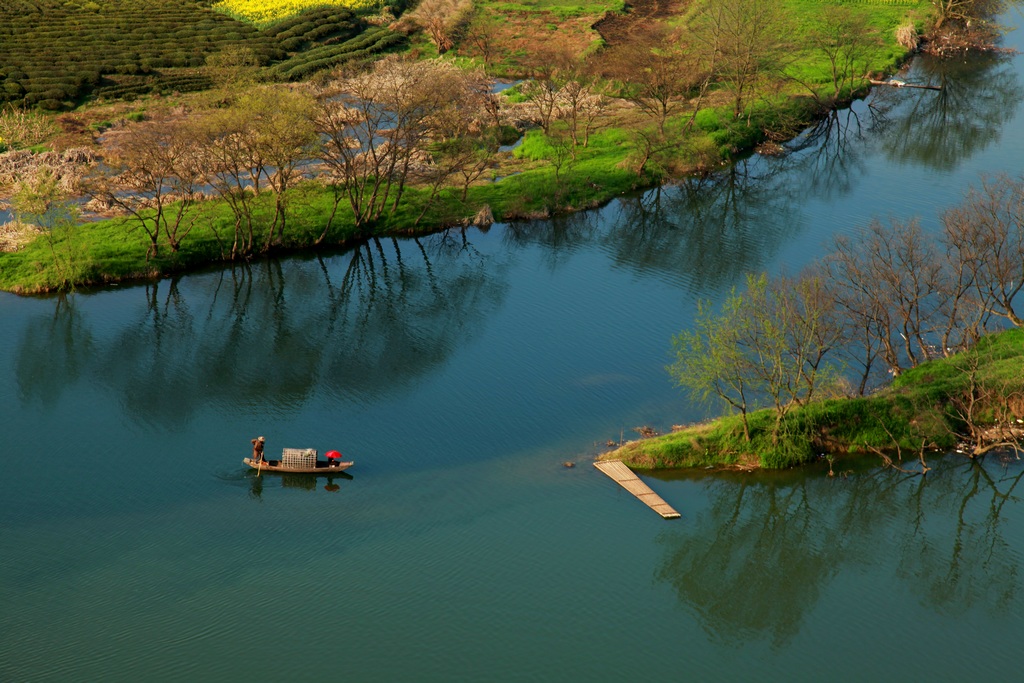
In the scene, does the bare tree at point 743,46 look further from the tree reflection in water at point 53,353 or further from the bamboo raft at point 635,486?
the tree reflection in water at point 53,353

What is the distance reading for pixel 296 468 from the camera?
140ft

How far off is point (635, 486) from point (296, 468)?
13844 mm

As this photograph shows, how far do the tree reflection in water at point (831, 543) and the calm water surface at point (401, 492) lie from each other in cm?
11

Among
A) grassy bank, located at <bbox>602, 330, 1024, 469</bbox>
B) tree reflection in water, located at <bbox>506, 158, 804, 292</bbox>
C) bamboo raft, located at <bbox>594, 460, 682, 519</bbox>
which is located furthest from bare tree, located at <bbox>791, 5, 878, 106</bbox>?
bamboo raft, located at <bbox>594, 460, 682, 519</bbox>

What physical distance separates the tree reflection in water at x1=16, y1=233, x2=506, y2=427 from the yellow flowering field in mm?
55354

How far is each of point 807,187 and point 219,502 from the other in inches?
2063

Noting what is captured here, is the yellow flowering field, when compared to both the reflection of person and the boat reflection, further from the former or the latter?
the boat reflection

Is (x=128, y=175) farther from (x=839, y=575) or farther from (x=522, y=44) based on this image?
(x=522, y=44)

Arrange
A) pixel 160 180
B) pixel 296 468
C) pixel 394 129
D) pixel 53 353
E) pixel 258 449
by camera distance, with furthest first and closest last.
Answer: pixel 394 129 → pixel 160 180 → pixel 53 353 → pixel 296 468 → pixel 258 449

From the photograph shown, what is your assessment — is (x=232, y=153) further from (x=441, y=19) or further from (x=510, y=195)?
(x=441, y=19)

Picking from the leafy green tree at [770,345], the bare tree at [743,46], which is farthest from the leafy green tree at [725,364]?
the bare tree at [743,46]

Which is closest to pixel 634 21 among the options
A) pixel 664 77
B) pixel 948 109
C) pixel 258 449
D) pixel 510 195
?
pixel 948 109

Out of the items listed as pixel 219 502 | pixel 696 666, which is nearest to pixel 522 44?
pixel 219 502

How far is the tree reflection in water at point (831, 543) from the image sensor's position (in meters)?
37.5
